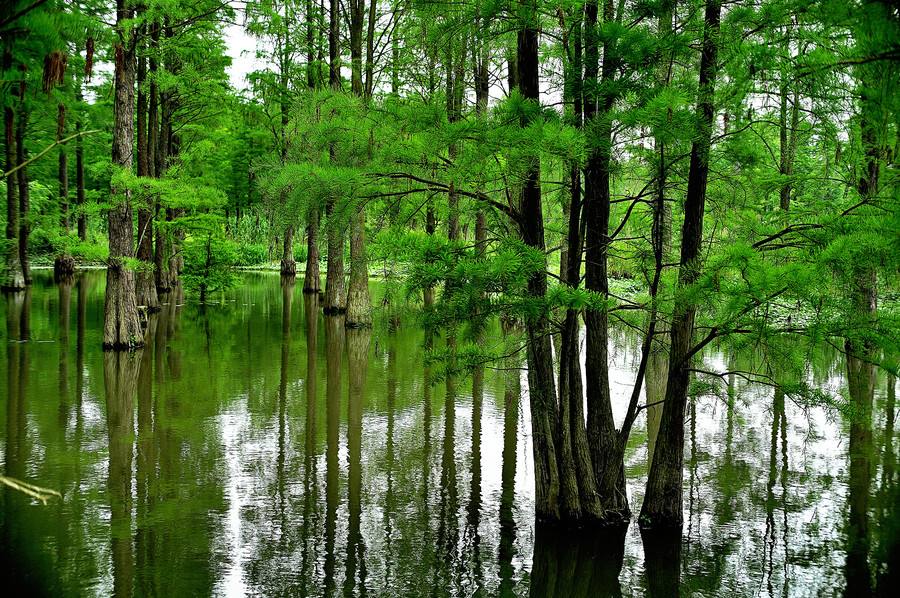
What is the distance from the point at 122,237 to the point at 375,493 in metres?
9.52

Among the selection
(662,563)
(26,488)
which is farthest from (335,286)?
(26,488)

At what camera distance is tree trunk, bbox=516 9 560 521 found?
6.05 metres

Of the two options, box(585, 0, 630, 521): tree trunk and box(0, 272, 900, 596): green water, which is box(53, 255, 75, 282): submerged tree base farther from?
box(585, 0, 630, 521): tree trunk

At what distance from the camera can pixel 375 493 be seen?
6988 mm

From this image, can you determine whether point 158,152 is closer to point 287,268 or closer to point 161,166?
point 161,166

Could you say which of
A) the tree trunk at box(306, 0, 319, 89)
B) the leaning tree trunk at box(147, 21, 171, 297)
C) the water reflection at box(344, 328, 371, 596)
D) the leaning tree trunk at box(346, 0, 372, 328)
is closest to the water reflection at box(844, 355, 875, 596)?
the water reflection at box(344, 328, 371, 596)

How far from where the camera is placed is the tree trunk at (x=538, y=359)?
6.05 meters

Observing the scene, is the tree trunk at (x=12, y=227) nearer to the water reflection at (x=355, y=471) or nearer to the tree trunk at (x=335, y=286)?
the tree trunk at (x=335, y=286)

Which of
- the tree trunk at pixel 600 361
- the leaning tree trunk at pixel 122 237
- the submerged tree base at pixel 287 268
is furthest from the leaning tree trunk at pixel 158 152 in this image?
the tree trunk at pixel 600 361

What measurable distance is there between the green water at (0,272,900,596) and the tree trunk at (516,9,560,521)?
440 millimetres

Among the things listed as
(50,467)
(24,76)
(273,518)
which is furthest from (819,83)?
(50,467)

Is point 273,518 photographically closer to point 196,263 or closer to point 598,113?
point 598,113

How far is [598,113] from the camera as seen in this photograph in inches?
220

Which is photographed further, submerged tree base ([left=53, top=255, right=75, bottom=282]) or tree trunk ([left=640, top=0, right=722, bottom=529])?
submerged tree base ([left=53, top=255, right=75, bottom=282])
